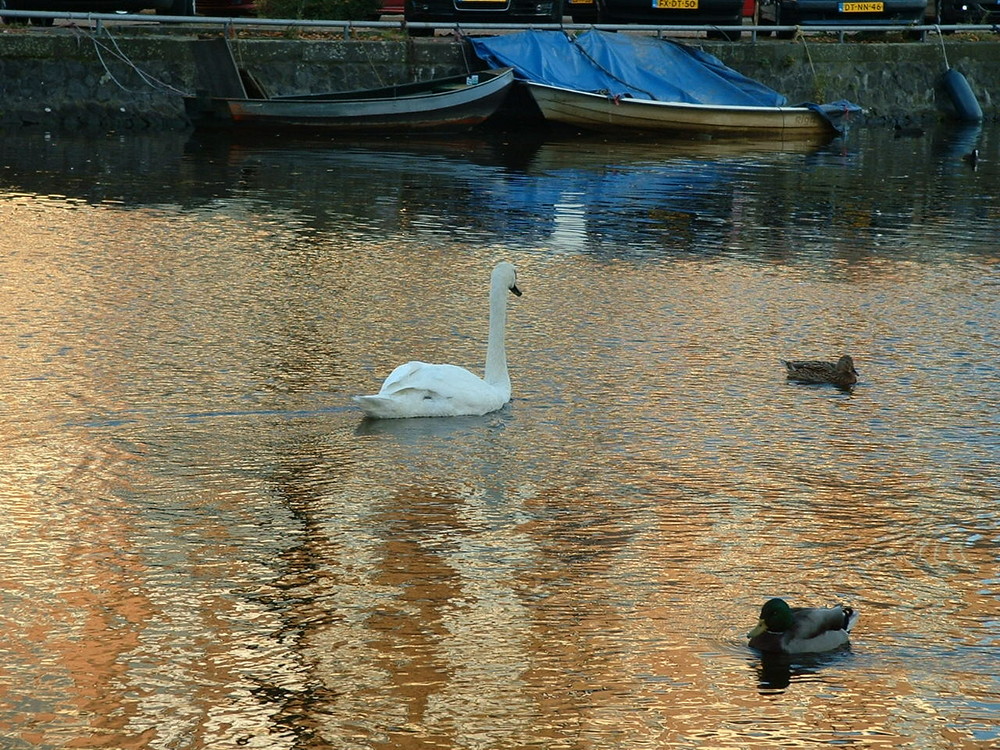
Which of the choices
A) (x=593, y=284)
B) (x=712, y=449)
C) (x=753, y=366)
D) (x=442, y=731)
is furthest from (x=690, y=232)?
(x=442, y=731)

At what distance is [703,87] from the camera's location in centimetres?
2827

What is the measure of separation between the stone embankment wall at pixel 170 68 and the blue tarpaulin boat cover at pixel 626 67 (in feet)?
2.29

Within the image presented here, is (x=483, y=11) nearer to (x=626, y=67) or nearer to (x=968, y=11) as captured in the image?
(x=626, y=67)

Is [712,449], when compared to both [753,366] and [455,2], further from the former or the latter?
[455,2]

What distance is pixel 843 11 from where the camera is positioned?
30.5 meters

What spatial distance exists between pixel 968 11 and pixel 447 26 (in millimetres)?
12195

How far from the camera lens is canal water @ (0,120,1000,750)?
21.3 ft

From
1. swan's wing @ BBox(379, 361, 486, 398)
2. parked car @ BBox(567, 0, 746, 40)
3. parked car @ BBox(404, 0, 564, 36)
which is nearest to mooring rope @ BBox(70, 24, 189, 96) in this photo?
parked car @ BBox(404, 0, 564, 36)

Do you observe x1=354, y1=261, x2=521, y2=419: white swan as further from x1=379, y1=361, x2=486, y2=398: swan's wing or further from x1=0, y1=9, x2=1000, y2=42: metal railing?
x1=0, y1=9, x2=1000, y2=42: metal railing

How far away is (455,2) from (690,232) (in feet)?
38.6

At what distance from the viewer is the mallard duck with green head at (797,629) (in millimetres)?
6848

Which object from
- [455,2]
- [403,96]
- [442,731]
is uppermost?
[455,2]

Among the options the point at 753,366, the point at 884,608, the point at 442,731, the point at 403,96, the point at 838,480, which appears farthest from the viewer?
the point at 403,96

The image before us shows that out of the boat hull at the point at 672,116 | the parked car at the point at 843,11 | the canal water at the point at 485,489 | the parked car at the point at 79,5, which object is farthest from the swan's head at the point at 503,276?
the parked car at the point at 843,11
